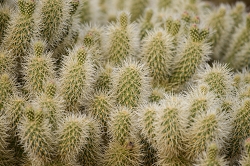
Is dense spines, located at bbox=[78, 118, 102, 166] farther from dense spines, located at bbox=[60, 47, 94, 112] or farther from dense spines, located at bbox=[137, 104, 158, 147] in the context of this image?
dense spines, located at bbox=[137, 104, 158, 147]

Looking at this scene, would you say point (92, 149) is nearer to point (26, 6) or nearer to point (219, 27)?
point (26, 6)

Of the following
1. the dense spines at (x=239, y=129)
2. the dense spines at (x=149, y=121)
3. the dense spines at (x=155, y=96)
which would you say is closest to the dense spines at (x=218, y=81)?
the dense spines at (x=239, y=129)

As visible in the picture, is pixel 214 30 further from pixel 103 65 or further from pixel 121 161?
pixel 121 161

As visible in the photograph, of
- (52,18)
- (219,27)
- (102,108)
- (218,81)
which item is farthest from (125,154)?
Result: (219,27)

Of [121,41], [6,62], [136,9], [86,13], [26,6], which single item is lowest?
[6,62]

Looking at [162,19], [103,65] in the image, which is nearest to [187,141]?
[103,65]

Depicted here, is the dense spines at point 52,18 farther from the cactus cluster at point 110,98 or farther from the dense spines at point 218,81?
the dense spines at point 218,81

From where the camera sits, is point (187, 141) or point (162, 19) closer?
point (187, 141)
